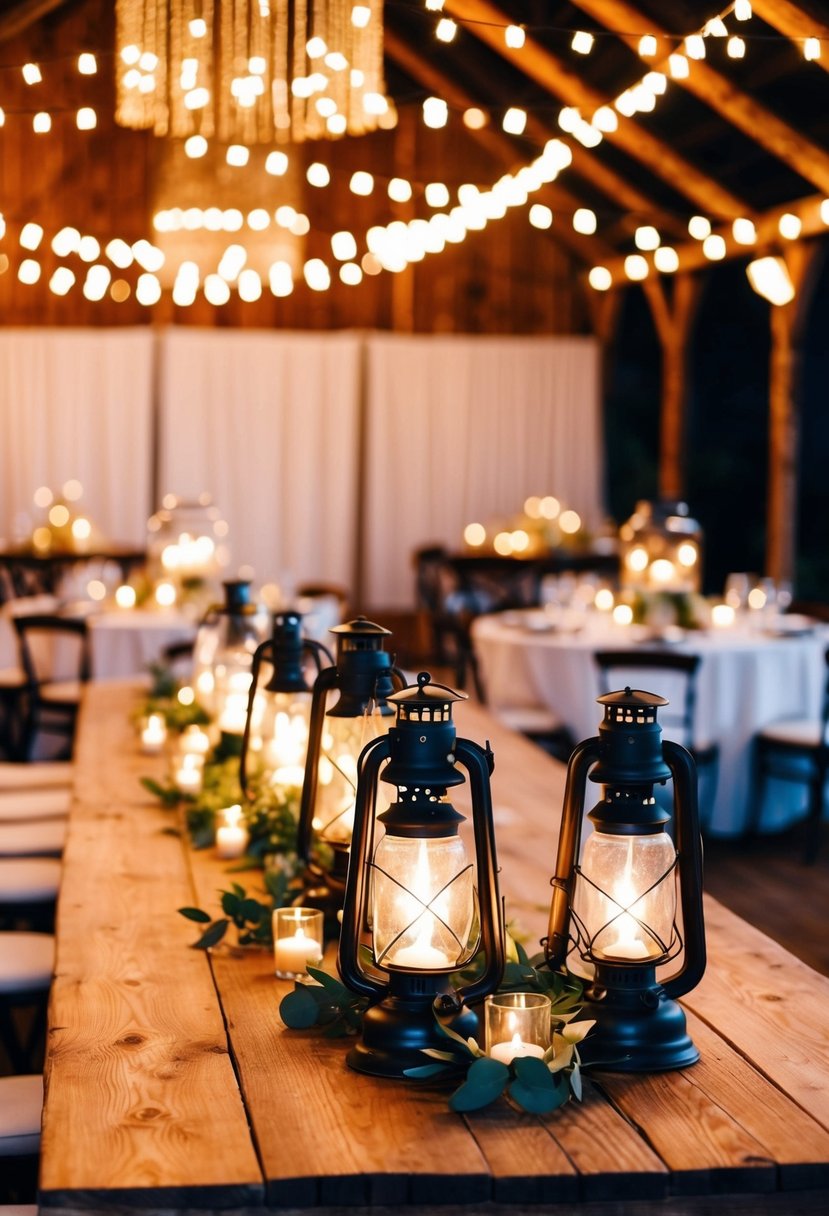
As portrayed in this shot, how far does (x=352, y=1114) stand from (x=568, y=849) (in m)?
0.38

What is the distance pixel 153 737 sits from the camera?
382 centimetres

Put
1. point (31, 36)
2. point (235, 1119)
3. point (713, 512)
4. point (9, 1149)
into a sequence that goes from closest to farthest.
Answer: point (235, 1119), point (9, 1149), point (31, 36), point (713, 512)

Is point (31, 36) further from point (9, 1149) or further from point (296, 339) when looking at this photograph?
point (9, 1149)

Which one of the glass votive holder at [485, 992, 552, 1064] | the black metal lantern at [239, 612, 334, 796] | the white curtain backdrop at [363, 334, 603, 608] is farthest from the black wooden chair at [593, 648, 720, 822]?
the white curtain backdrop at [363, 334, 603, 608]

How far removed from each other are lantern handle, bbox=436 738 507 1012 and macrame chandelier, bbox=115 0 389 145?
2.78 meters

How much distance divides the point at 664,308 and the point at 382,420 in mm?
2503

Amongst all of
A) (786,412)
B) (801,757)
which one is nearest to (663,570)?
(801,757)

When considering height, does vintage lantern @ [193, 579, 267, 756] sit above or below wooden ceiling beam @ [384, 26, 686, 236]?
below

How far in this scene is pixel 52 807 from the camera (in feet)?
13.6

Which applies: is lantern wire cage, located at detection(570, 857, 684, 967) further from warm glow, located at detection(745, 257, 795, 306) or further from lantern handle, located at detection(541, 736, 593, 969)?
warm glow, located at detection(745, 257, 795, 306)

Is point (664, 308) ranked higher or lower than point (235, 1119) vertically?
higher

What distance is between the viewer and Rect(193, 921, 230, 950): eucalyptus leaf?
7.06ft

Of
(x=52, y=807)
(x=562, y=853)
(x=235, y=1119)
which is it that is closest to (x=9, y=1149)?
(x=235, y=1119)

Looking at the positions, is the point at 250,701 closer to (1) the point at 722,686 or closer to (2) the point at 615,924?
(2) the point at 615,924
